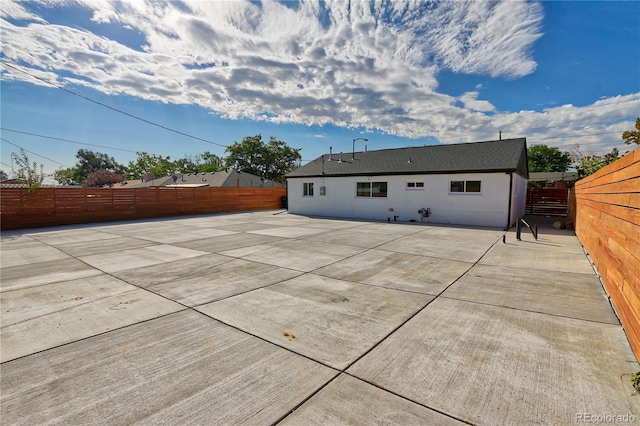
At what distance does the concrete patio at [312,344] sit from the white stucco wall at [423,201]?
6884mm

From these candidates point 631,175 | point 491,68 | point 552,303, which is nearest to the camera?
point 631,175

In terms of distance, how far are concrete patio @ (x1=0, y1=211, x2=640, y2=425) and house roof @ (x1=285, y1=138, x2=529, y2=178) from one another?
7934 millimetres

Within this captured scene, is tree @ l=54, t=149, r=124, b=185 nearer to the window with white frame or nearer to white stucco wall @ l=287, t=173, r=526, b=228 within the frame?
white stucco wall @ l=287, t=173, r=526, b=228

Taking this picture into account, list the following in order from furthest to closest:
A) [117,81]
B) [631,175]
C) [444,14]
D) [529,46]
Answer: [117,81] < [529,46] < [444,14] < [631,175]

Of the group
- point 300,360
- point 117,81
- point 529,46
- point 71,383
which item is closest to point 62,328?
point 71,383

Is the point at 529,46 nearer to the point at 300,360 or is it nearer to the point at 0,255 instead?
the point at 300,360

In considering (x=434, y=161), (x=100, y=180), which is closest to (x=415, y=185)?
(x=434, y=161)

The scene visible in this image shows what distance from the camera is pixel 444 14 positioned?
1030 centimetres

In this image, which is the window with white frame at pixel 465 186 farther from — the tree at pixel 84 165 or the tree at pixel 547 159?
the tree at pixel 84 165

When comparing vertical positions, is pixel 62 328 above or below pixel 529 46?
below

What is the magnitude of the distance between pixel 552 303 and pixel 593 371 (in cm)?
187

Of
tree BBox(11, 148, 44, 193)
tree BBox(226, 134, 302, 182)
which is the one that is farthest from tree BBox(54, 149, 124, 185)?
tree BBox(11, 148, 44, 193)

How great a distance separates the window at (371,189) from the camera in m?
15.7

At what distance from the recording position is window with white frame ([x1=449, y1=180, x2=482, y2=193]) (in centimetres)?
1294
